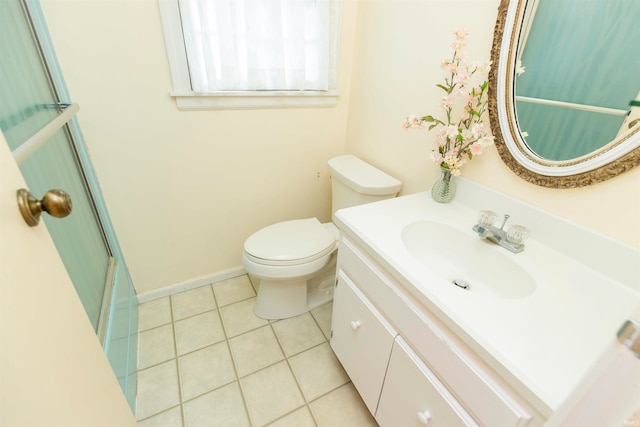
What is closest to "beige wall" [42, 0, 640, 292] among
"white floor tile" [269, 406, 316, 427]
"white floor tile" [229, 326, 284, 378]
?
"white floor tile" [229, 326, 284, 378]

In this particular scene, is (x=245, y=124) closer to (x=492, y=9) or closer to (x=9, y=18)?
(x=9, y=18)

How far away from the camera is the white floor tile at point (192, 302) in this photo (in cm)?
162

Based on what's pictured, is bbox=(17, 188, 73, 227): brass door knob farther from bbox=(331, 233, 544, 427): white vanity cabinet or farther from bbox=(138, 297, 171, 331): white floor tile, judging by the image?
bbox=(138, 297, 171, 331): white floor tile

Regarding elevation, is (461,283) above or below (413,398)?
above

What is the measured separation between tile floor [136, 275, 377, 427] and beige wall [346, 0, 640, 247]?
95cm

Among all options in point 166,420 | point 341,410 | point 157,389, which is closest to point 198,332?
point 157,389

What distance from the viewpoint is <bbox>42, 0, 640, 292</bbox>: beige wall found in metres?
1.02

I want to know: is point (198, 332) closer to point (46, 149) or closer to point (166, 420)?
point (166, 420)

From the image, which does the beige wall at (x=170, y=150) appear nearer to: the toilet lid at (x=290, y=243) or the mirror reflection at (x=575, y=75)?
the toilet lid at (x=290, y=243)

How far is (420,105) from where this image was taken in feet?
4.01

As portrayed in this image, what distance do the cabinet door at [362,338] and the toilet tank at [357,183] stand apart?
416 mm

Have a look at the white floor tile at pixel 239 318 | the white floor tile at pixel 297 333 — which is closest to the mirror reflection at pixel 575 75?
the white floor tile at pixel 297 333

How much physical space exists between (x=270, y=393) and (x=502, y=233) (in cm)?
111

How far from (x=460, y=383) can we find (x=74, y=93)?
1603 millimetres
